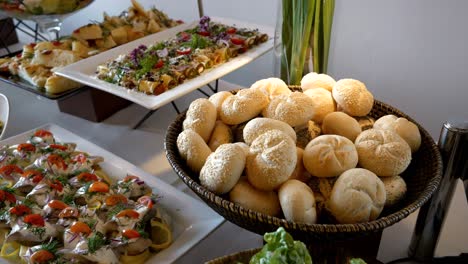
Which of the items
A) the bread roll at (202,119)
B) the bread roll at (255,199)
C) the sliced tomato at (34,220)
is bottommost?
the sliced tomato at (34,220)

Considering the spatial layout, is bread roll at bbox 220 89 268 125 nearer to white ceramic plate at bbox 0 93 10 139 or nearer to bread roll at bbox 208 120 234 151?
bread roll at bbox 208 120 234 151

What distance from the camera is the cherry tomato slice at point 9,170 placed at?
0.74 metres

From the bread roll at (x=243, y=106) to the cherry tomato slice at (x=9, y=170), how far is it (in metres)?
0.41

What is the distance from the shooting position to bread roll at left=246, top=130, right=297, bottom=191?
1.64ft

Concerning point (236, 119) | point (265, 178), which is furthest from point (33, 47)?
point (265, 178)

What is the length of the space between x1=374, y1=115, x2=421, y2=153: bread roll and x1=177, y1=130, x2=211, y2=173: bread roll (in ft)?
0.84

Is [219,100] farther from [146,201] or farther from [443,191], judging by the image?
[443,191]

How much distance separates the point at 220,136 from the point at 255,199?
0.14 metres

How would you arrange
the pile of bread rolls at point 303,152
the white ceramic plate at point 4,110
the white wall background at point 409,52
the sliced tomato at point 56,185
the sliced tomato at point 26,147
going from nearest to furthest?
the pile of bread rolls at point 303,152
the sliced tomato at point 56,185
the sliced tomato at point 26,147
the white ceramic plate at point 4,110
the white wall background at point 409,52

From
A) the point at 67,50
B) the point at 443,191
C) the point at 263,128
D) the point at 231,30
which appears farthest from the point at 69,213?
the point at 231,30

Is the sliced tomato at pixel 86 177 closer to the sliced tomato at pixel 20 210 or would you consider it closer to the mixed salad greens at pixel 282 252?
the sliced tomato at pixel 20 210

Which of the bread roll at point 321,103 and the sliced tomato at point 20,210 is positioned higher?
the bread roll at point 321,103

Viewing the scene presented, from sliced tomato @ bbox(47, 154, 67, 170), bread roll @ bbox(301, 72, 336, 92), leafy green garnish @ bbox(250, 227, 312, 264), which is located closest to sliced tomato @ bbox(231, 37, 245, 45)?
bread roll @ bbox(301, 72, 336, 92)

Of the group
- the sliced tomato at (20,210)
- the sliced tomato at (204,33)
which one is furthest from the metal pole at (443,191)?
the sliced tomato at (204,33)
